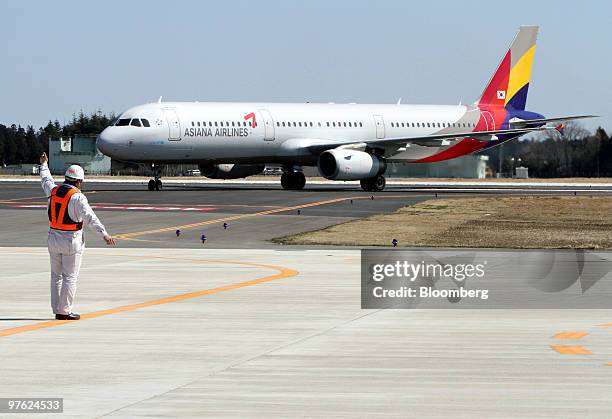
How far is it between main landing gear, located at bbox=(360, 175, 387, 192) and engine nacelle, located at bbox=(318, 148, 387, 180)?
3.60ft

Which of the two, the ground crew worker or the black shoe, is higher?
the ground crew worker

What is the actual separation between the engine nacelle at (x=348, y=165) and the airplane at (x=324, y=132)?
0.05 m

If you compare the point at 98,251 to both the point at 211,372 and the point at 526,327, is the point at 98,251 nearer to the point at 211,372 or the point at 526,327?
the point at 526,327

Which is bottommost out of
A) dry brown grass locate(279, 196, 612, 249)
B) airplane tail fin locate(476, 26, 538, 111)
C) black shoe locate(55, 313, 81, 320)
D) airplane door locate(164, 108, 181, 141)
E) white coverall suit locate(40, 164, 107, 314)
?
dry brown grass locate(279, 196, 612, 249)

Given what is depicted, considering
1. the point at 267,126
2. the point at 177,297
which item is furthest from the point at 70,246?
the point at 267,126

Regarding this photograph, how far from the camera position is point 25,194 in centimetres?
6169

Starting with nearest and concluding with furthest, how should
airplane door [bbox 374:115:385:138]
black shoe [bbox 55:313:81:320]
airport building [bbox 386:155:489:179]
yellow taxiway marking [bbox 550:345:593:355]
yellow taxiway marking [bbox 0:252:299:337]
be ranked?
1. yellow taxiway marking [bbox 550:345:593:355]
2. yellow taxiway marking [bbox 0:252:299:337]
3. black shoe [bbox 55:313:81:320]
4. airplane door [bbox 374:115:385:138]
5. airport building [bbox 386:155:489:179]

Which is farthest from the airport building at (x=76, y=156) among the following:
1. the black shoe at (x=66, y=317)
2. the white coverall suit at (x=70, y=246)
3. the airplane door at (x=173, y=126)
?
the black shoe at (x=66, y=317)

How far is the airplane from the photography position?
6275 centimetres

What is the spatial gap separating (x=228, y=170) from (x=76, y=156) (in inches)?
2849

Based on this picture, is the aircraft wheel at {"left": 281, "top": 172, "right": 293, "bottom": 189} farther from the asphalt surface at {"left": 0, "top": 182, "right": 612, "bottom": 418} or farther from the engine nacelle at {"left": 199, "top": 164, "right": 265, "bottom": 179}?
the asphalt surface at {"left": 0, "top": 182, "right": 612, "bottom": 418}

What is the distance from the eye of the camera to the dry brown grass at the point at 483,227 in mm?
34875

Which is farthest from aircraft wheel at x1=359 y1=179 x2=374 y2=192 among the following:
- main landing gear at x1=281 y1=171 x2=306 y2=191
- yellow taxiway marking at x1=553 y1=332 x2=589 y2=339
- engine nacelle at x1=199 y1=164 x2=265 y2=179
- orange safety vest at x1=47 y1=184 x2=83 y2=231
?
yellow taxiway marking at x1=553 y1=332 x2=589 y2=339

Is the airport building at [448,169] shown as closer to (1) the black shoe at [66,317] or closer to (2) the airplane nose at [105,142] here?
(2) the airplane nose at [105,142]
